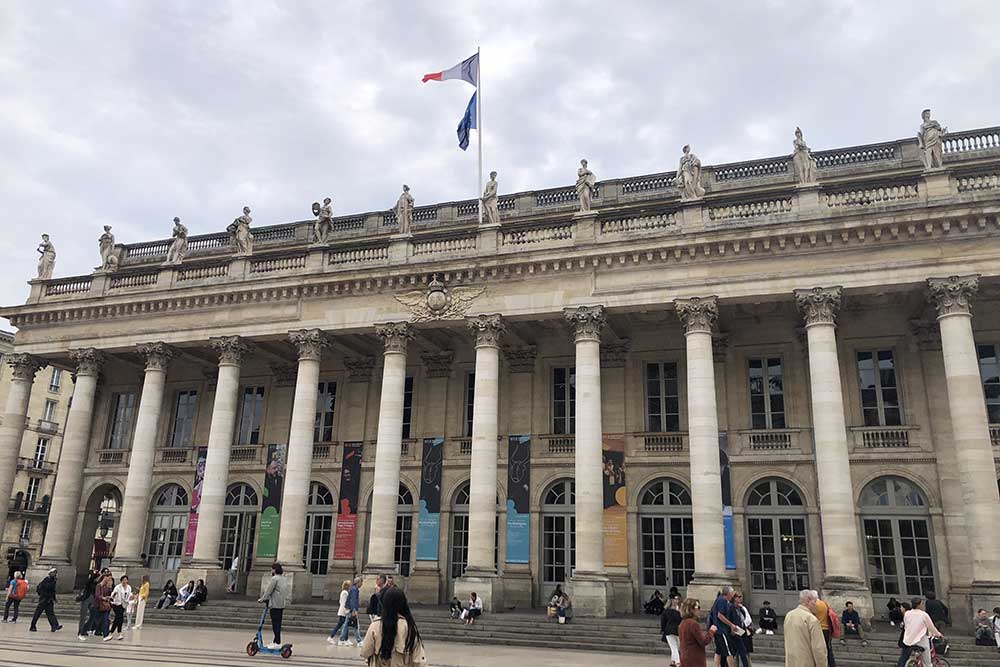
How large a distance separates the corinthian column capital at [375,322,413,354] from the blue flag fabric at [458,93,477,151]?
7097 millimetres

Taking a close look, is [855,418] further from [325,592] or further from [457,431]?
[325,592]

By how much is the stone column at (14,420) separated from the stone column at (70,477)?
1.87 m

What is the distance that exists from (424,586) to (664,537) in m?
7.77

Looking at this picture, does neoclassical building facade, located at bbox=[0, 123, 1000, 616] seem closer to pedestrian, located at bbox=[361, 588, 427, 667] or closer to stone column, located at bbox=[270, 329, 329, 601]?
stone column, located at bbox=[270, 329, 329, 601]

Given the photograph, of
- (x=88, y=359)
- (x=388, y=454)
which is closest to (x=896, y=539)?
(x=388, y=454)

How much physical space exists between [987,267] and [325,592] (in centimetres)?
2154

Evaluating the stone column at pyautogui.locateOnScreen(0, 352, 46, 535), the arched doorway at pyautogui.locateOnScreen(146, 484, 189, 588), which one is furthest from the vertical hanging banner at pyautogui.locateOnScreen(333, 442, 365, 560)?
the stone column at pyautogui.locateOnScreen(0, 352, 46, 535)

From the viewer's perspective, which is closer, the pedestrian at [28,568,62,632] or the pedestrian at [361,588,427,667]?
the pedestrian at [361,588,427,667]

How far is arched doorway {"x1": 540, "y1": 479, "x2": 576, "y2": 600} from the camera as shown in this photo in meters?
24.0

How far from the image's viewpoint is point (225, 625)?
2089cm

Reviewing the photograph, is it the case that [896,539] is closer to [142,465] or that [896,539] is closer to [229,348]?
[229,348]

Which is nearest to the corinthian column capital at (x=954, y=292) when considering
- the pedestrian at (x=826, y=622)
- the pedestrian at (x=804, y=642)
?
the pedestrian at (x=826, y=622)

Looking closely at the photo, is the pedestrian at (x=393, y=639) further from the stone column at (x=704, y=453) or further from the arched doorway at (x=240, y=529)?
the arched doorway at (x=240, y=529)

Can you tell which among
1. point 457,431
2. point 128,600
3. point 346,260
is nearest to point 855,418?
point 457,431
